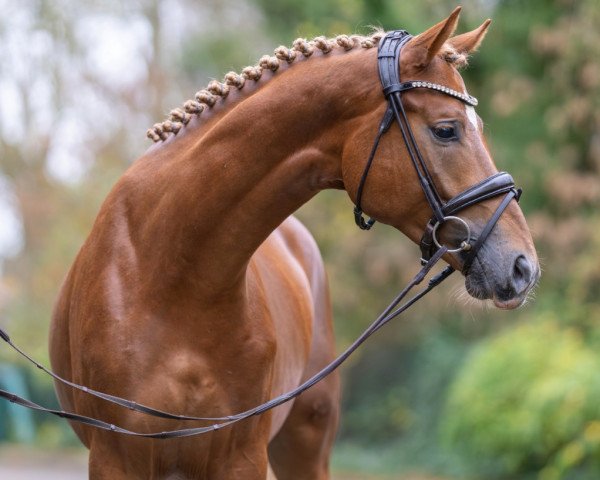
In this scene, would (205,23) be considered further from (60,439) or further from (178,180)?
(178,180)

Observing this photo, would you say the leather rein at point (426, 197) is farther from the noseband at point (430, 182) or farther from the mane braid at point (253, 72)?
the mane braid at point (253, 72)

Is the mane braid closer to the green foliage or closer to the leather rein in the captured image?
the leather rein

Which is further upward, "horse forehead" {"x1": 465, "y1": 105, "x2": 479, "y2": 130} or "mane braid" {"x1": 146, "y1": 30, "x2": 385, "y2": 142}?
"mane braid" {"x1": 146, "y1": 30, "x2": 385, "y2": 142}

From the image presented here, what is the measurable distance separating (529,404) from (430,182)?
7310 mm

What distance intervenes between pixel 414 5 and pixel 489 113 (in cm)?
220

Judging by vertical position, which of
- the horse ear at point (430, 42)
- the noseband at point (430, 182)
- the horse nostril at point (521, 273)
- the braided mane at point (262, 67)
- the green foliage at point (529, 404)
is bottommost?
the horse nostril at point (521, 273)

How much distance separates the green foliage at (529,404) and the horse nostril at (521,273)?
21.4 ft

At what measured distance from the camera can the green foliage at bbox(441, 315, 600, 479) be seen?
9641 mm

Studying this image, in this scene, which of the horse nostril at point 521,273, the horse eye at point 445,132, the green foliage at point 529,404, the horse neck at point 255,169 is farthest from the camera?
the green foliage at point 529,404

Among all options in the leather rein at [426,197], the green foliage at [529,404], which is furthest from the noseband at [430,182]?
the green foliage at [529,404]

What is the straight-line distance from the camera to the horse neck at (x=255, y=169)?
3.65 meters

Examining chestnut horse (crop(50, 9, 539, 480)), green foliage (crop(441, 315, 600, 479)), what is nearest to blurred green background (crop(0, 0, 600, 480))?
green foliage (crop(441, 315, 600, 479))

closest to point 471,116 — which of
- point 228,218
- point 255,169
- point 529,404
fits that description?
point 255,169

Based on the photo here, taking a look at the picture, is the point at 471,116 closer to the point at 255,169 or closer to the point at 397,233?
the point at 255,169
